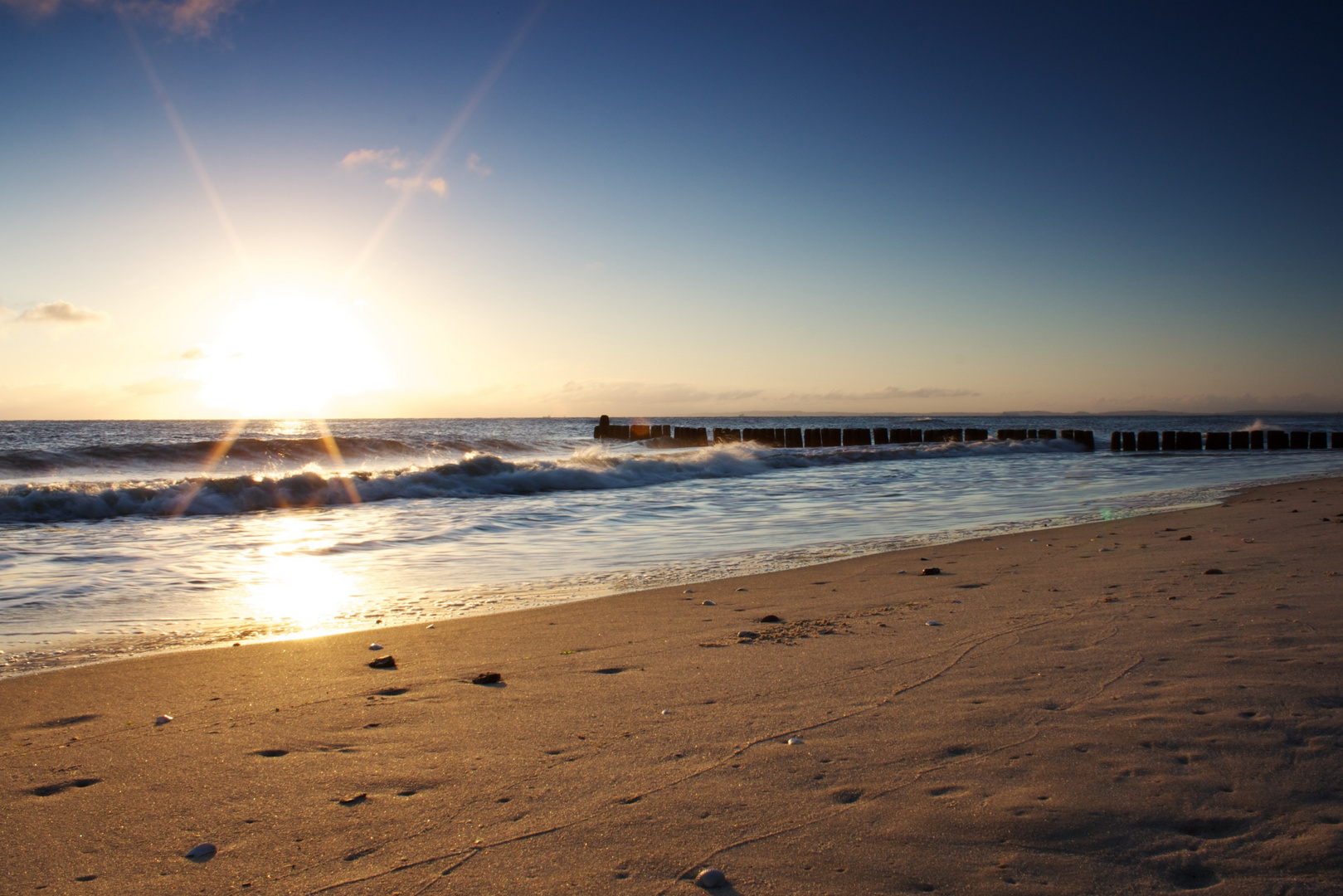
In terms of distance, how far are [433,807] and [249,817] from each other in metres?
0.52

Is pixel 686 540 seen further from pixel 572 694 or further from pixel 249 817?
pixel 249 817

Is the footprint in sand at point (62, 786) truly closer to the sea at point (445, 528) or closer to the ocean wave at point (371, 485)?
the sea at point (445, 528)

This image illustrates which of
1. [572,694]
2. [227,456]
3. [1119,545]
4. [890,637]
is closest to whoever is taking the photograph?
[572,694]

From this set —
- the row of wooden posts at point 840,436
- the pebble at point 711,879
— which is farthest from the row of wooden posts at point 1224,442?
the pebble at point 711,879

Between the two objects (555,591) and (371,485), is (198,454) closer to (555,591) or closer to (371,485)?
(371,485)

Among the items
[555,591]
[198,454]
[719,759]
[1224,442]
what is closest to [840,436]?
[1224,442]

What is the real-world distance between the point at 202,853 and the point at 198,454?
27502mm

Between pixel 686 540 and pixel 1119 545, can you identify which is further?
pixel 686 540

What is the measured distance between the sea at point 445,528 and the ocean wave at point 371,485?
44mm

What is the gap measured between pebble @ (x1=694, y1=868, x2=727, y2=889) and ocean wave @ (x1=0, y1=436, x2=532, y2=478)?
23.7 metres

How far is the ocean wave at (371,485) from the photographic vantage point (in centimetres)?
1153

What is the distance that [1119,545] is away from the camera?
726cm

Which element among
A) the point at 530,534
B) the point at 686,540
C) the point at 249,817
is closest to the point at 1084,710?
the point at 249,817

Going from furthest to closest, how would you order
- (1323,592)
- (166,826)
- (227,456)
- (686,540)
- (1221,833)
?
(227,456) → (686,540) → (1323,592) → (166,826) → (1221,833)
